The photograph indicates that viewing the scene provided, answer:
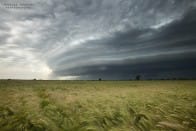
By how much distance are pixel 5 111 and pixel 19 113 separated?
0.51 metres

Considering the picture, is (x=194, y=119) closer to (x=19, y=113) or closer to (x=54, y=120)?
(x=54, y=120)

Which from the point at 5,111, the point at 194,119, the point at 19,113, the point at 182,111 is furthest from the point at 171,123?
the point at 5,111

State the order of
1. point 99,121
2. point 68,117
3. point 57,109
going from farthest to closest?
point 57,109
point 68,117
point 99,121

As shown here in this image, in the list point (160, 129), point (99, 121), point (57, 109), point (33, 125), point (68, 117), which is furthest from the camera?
point (57, 109)

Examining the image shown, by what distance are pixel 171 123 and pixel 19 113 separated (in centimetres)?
310

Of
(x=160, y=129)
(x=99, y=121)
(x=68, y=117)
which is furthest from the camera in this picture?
(x=68, y=117)

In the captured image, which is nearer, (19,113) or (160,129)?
(160,129)

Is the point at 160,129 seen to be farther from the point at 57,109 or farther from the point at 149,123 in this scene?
the point at 57,109

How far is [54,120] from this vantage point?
3.59 m

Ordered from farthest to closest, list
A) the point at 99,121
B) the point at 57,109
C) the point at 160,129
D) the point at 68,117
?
the point at 57,109 → the point at 68,117 → the point at 99,121 → the point at 160,129

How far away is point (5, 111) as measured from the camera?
3.96m

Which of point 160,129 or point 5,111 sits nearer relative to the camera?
point 160,129

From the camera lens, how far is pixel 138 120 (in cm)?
372

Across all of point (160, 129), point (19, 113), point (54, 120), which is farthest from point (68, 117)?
point (160, 129)
